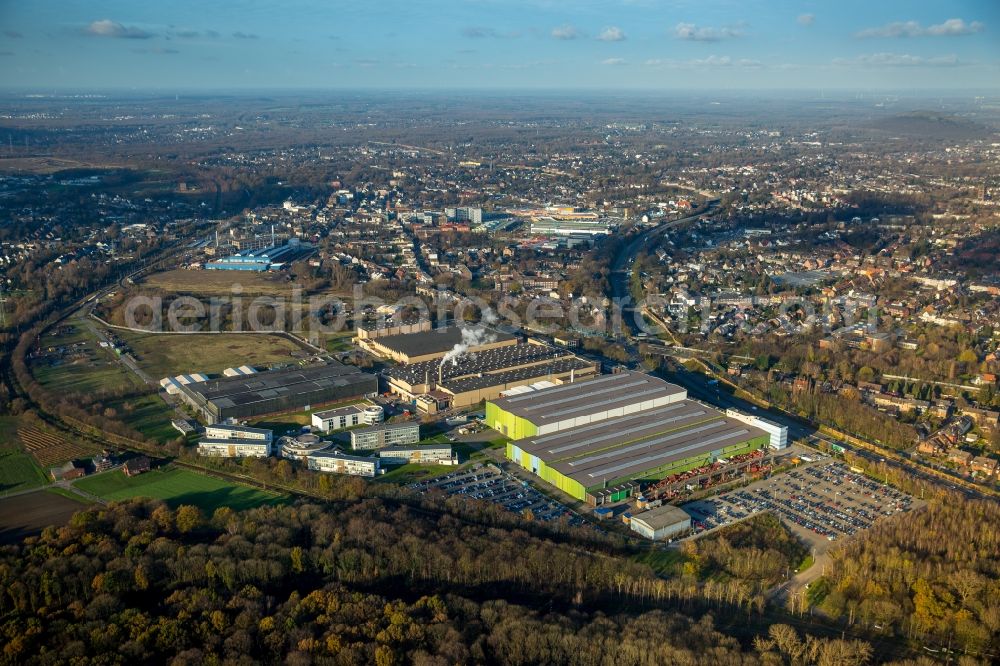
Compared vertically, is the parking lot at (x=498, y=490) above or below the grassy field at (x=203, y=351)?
below

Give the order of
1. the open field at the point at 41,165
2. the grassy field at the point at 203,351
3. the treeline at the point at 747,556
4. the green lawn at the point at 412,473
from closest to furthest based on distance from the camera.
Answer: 1. the treeline at the point at 747,556
2. the green lawn at the point at 412,473
3. the grassy field at the point at 203,351
4. the open field at the point at 41,165

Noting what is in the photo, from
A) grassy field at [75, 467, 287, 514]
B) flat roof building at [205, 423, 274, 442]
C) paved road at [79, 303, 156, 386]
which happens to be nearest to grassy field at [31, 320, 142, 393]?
paved road at [79, 303, 156, 386]

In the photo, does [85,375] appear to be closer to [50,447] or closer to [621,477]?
[50,447]

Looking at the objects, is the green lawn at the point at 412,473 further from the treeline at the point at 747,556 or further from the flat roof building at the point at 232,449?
the treeline at the point at 747,556

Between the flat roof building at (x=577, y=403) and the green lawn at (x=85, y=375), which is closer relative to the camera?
the flat roof building at (x=577, y=403)

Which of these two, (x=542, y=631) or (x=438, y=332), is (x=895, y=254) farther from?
(x=542, y=631)

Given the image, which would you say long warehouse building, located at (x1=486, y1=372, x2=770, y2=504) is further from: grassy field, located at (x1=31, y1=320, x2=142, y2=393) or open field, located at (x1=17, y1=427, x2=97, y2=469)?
grassy field, located at (x1=31, y1=320, x2=142, y2=393)

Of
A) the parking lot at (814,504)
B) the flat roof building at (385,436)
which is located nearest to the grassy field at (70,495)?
the flat roof building at (385,436)
